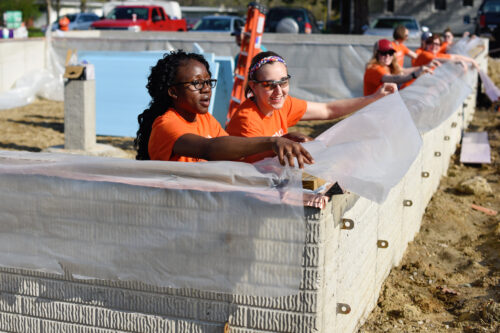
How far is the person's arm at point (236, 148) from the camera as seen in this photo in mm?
2771

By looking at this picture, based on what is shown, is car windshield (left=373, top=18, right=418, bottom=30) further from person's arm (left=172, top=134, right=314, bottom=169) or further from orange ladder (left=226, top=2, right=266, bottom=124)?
person's arm (left=172, top=134, right=314, bottom=169)

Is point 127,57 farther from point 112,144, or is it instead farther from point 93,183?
point 93,183

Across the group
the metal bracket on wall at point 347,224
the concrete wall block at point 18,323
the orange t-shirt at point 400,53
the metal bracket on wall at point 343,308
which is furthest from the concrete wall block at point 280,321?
the orange t-shirt at point 400,53

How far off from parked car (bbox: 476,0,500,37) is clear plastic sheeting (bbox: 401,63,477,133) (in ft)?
58.6

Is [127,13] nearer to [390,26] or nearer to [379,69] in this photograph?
[390,26]

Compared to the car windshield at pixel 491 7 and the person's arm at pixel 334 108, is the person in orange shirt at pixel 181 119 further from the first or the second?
the car windshield at pixel 491 7

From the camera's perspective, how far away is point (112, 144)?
11.3 metres

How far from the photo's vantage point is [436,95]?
5.83 meters

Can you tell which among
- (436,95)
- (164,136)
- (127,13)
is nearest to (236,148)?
(164,136)

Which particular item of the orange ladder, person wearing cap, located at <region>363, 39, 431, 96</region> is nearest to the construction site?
person wearing cap, located at <region>363, 39, 431, 96</region>

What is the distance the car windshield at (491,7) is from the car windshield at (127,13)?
40.9 feet

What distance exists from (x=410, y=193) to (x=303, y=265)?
2.83m

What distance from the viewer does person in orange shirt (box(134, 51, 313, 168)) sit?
10.2ft

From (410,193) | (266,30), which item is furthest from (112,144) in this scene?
(266,30)
